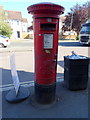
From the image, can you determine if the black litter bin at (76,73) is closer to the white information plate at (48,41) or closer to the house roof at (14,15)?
the white information plate at (48,41)

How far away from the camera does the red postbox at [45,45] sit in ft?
7.75

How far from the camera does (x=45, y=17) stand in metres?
2.37

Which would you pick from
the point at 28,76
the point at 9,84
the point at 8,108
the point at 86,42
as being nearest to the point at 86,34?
the point at 86,42

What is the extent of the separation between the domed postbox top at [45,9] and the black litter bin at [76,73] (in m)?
1.30

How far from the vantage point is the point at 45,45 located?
8.18 feet

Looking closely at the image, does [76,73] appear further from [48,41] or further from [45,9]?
[45,9]

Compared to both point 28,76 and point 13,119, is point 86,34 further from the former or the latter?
point 13,119

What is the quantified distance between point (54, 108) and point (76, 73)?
3.58ft

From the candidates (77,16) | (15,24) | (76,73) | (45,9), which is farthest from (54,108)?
(15,24)

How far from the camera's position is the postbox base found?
2697 millimetres

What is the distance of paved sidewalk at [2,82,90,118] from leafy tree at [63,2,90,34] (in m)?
31.3

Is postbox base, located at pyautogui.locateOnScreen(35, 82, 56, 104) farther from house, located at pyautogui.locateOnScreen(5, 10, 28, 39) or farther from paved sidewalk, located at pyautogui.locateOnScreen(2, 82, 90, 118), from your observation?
house, located at pyautogui.locateOnScreen(5, 10, 28, 39)

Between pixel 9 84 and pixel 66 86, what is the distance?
5.86 ft

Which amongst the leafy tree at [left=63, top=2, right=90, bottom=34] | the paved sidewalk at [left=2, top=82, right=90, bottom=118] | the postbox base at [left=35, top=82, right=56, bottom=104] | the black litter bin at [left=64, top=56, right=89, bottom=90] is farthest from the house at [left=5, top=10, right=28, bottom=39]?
the postbox base at [left=35, top=82, right=56, bottom=104]
